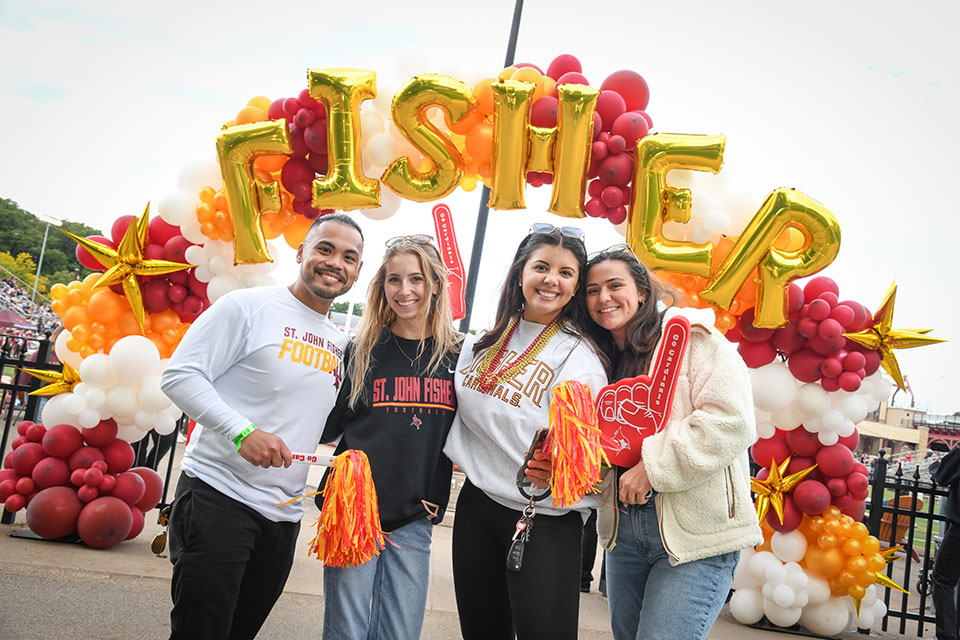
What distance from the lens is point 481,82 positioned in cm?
382

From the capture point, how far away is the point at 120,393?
428 centimetres

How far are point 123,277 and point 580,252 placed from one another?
326 centimetres

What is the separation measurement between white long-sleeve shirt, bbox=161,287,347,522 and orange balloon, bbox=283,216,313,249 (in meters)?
2.00

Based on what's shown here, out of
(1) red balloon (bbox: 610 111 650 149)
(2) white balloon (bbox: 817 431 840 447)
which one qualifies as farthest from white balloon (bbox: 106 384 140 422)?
(2) white balloon (bbox: 817 431 840 447)

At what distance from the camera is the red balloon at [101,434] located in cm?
439

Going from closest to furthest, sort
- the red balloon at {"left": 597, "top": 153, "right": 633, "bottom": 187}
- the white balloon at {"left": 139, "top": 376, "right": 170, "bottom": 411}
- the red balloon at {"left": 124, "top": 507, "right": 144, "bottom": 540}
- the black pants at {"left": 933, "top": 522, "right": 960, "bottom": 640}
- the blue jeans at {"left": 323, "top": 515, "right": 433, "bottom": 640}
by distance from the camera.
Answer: the blue jeans at {"left": 323, "top": 515, "right": 433, "bottom": 640}, the red balloon at {"left": 597, "top": 153, "right": 633, "bottom": 187}, the white balloon at {"left": 139, "top": 376, "right": 170, "bottom": 411}, the black pants at {"left": 933, "top": 522, "right": 960, "bottom": 640}, the red balloon at {"left": 124, "top": 507, "right": 144, "bottom": 540}

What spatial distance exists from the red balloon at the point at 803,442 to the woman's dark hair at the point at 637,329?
2.58 m

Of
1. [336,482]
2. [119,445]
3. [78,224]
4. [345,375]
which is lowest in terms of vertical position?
[119,445]

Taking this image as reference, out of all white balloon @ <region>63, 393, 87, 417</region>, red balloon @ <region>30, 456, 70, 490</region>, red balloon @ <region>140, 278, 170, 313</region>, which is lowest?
red balloon @ <region>30, 456, 70, 490</region>

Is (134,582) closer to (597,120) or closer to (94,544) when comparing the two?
(94,544)

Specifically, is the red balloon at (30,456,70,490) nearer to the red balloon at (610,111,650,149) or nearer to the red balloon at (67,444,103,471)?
the red balloon at (67,444,103,471)

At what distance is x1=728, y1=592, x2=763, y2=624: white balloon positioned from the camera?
452cm

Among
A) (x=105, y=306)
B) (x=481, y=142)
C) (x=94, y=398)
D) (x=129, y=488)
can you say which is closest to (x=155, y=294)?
(x=105, y=306)

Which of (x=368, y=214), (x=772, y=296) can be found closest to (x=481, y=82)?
(x=368, y=214)
